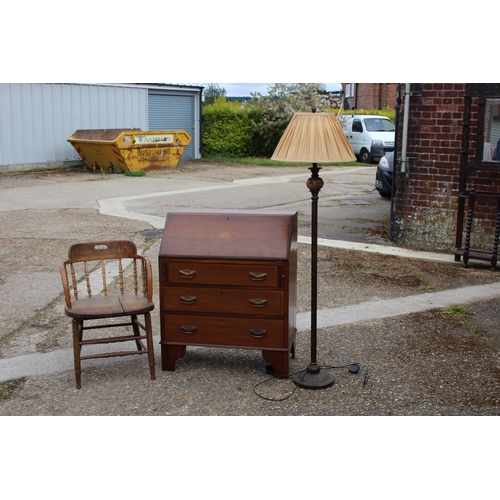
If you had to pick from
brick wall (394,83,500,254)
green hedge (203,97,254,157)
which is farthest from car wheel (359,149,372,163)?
brick wall (394,83,500,254)

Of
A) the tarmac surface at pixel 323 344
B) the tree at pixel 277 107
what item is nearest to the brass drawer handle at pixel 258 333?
the tarmac surface at pixel 323 344

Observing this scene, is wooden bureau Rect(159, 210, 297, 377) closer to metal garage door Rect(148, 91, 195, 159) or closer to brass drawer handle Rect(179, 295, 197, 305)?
brass drawer handle Rect(179, 295, 197, 305)

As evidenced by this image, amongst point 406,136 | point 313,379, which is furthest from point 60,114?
point 313,379

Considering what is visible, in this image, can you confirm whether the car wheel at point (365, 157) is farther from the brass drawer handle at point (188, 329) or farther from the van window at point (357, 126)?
the brass drawer handle at point (188, 329)

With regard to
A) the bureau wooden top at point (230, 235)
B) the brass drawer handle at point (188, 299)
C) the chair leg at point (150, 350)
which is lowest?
the chair leg at point (150, 350)

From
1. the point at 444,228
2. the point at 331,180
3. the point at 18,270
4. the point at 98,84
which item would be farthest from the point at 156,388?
the point at 98,84

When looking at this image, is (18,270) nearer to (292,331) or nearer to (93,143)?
(292,331)

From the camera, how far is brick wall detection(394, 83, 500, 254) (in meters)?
8.50

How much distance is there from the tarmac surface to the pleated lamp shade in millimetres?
1618

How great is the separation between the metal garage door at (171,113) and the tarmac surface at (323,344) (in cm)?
1185

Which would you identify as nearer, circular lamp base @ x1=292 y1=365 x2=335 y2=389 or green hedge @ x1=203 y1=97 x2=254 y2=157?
circular lamp base @ x1=292 y1=365 x2=335 y2=389

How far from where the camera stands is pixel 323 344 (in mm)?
5449

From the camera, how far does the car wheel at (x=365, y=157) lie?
74.4 ft

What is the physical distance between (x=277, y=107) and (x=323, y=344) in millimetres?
20097
